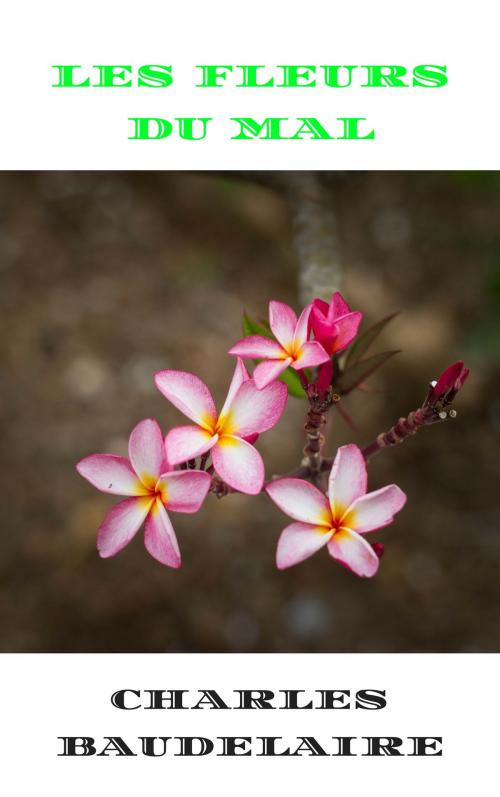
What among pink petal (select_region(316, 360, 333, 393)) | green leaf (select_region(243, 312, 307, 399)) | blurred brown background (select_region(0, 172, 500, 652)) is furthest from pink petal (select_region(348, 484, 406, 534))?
blurred brown background (select_region(0, 172, 500, 652))

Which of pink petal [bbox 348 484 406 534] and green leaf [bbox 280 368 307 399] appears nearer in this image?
pink petal [bbox 348 484 406 534]

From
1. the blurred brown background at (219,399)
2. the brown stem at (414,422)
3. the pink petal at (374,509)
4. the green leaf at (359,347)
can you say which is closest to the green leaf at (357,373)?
the green leaf at (359,347)

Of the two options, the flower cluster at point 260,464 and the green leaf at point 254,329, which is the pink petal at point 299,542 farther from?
the green leaf at point 254,329

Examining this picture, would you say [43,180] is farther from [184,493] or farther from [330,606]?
[184,493]

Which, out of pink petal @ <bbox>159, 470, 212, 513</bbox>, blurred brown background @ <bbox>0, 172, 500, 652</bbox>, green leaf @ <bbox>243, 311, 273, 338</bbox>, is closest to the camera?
pink petal @ <bbox>159, 470, 212, 513</bbox>

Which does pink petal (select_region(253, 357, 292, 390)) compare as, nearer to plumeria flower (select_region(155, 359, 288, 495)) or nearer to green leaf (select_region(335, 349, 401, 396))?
plumeria flower (select_region(155, 359, 288, 495))

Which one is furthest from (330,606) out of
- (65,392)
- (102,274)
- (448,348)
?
(102,274)
